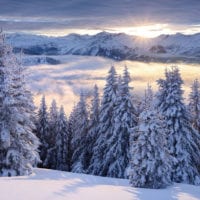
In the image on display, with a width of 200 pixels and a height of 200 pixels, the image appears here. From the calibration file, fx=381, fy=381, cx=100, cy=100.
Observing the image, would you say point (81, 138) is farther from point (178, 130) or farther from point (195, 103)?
point (178, 130)

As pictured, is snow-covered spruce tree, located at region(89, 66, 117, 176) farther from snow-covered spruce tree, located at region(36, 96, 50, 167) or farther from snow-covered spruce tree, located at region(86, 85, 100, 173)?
snow-covered spruce tree, located at region(36, 96, 50, 167)

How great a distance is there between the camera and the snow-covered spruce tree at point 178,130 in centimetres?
2959

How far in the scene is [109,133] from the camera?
3556cm

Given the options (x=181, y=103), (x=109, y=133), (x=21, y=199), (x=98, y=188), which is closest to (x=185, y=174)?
(x=181, y=103)

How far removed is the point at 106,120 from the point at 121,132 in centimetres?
275

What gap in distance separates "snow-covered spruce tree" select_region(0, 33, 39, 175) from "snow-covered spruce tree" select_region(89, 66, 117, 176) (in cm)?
1192

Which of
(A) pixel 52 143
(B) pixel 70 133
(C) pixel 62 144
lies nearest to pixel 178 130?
(C) pixel 62 144

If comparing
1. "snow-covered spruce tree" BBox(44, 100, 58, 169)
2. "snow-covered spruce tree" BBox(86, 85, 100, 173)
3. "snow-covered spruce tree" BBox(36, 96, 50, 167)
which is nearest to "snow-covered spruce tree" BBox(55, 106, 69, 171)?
"snow-covered spruce tree" BBox(44, 100, 58, 169)

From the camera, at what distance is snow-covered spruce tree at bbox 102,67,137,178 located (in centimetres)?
3384

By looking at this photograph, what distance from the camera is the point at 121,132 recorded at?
34156 mm

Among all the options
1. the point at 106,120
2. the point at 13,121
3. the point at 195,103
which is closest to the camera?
the point at 13,121

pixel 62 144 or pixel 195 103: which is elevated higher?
pixel 195 103

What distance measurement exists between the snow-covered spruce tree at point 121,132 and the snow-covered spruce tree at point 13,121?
10.7 meters

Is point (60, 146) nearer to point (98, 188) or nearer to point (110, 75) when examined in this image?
point (110, 75)
